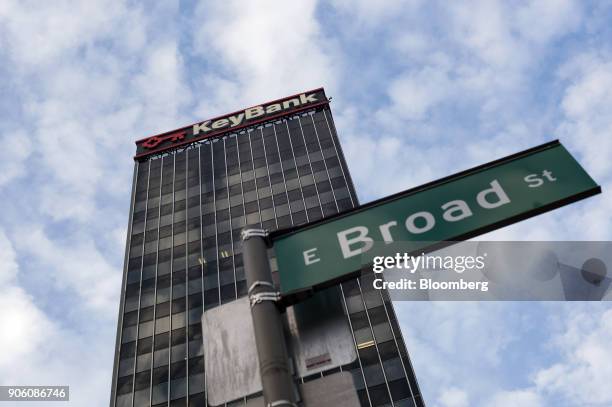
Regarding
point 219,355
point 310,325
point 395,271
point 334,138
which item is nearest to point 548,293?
point 395,271

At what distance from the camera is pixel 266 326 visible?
3.80m

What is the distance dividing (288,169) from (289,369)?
53890 millimetres

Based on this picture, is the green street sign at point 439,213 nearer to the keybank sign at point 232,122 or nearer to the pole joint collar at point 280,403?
the pole joint collar at point 280,403

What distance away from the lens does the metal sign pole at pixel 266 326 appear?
11.3 ft

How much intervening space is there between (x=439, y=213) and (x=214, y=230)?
50.2 m

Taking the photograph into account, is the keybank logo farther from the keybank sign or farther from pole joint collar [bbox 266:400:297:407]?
pole joint collar [bbox 266:400:297:407]

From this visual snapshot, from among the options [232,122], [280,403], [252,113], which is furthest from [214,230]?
[280,403]

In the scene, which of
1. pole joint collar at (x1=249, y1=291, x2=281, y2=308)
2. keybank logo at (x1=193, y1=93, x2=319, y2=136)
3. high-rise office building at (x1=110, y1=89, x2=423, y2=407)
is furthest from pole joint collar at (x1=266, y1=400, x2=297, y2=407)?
keybank logo at (x1=193, y1=93, x2=319, y2=136)

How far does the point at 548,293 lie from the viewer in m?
4.00

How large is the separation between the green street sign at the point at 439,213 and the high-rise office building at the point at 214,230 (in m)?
30.7

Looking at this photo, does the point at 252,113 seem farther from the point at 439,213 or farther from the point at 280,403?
the point at 280,403

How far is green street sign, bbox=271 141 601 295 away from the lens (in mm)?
4184

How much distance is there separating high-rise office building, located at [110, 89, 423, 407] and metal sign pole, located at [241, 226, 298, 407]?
102ft

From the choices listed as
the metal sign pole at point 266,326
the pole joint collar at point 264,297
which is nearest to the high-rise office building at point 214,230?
the metal sign pole at point 266,326
